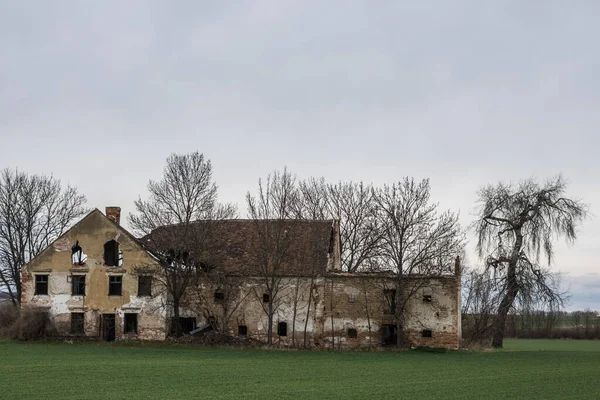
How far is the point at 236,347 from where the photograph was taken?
40.7 meters

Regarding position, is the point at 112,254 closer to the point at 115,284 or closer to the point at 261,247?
the point at 115,284

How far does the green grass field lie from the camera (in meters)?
21.9

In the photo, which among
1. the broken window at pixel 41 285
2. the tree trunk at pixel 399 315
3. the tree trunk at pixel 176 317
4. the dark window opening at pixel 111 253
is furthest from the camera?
the dark window opening at pixel 111 253

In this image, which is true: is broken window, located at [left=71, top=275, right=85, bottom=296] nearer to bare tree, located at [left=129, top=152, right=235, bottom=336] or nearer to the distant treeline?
bare tree, located at [left=129, top=152, right=235, bottom=336]

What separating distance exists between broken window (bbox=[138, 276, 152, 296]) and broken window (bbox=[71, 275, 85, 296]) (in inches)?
129

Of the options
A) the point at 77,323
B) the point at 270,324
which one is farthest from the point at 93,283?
the point at 270,324

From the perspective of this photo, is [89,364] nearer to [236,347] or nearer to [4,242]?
[236,347]

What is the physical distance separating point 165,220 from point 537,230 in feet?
70.8

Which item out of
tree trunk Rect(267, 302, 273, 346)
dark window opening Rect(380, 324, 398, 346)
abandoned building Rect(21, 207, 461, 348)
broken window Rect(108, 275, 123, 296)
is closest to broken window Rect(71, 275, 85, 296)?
abandoned building Rect(21, 207, 461, 348)

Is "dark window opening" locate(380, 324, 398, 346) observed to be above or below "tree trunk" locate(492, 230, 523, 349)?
below

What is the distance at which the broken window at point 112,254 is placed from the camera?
1758 inches

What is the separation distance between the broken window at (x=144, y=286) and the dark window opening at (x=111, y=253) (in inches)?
70.4

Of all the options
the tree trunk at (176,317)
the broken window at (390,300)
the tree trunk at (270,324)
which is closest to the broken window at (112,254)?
the tree trunk at (176,317)

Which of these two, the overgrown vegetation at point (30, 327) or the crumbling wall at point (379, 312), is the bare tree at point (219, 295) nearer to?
the crumbling wall at point (379, 312)
